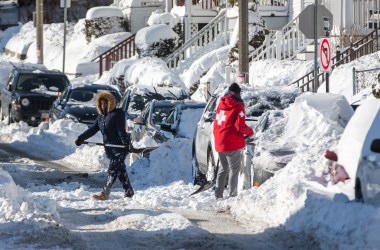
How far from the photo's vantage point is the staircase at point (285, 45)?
36656 millimetres

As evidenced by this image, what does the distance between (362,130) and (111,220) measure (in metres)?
4.04

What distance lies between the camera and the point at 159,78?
124 ft

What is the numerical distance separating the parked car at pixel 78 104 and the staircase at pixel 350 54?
5.12 metres

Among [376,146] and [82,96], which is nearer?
[376,146]

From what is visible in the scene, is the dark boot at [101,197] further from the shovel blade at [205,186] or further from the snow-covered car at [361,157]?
the snow-covered car at [361,157]

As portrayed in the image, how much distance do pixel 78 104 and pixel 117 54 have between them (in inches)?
813

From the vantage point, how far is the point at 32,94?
114ft

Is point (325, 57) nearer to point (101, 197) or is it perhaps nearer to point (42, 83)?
point (101, 197)

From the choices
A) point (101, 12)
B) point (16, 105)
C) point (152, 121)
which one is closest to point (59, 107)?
point (16, 105)

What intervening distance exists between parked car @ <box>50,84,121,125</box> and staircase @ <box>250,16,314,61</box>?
21.6 ft

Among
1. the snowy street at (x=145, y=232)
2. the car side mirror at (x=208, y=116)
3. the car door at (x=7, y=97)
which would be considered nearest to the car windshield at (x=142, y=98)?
the car door at (x=7, y=97)

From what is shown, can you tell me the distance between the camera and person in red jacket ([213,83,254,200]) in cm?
1659

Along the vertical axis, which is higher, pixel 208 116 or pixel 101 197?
pixel 208 116

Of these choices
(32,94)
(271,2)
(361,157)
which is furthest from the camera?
(271,2)
